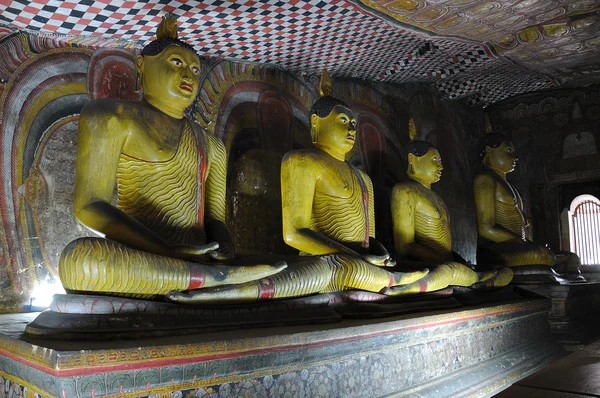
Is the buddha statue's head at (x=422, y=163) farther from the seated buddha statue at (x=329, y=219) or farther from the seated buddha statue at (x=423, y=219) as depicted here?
the seated buddha statue at (x=329, y=219)

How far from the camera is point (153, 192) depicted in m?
2.91

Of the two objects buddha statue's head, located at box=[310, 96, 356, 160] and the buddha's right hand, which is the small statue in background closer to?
buddha statue's head, located at box=[310, 96, 356, 160]

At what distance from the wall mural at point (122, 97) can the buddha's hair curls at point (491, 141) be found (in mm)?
730

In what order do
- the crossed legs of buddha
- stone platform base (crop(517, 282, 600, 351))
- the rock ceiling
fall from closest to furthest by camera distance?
the crossed legs of buddha
the rock ceiling
stone platform base (crop(517, 282, 600, 351))

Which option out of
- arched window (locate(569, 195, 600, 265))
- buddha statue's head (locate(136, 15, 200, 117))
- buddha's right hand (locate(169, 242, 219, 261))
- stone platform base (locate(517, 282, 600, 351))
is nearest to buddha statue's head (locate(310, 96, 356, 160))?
buddha statue's head (locate(136, 15, 200, 117))

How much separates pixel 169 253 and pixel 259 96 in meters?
2.44

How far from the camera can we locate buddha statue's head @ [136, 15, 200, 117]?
303 centimetres

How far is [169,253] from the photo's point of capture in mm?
2531

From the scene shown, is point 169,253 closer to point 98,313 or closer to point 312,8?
point 98,313

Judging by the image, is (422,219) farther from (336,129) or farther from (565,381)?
(565,381)

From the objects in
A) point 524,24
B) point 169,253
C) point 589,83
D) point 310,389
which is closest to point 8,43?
point 169,253

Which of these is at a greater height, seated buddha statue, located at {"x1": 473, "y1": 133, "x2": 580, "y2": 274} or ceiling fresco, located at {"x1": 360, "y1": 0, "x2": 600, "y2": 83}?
ceiling fresco, located at {"x1": 360, "y1": 0, "x2": 600, "y2": 83}

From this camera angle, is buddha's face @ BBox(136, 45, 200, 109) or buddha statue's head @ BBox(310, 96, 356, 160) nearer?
buddha's face @ BBox(136, 45, 200, 109)

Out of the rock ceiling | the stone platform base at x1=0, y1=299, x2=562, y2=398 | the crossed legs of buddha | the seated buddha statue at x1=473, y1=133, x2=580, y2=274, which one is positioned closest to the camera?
the stone platform base at x1=0, y1=299, x2=562, y2=398
